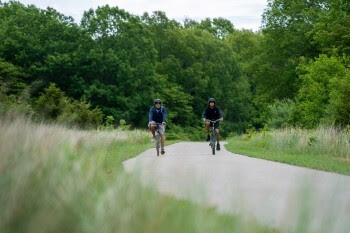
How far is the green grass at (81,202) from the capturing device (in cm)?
233

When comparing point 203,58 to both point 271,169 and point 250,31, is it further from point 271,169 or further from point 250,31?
point 271,169

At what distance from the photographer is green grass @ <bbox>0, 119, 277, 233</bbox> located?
2.33 meters

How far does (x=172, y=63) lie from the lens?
245 feet

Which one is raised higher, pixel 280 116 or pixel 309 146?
pixel 309 146

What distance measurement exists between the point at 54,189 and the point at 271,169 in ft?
34.9

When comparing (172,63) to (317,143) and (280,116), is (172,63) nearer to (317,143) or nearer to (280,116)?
(280,116)

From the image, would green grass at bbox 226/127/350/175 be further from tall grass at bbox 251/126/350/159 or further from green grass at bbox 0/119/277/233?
green grass at bbox 0/119/277/233

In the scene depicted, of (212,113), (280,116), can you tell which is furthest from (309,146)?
(280,116)

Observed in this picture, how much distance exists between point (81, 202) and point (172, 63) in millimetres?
72097

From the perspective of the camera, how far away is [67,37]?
65250 millimetres

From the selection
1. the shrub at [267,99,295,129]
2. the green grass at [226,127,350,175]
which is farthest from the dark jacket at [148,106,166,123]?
the shrub at [267,99,295,129]

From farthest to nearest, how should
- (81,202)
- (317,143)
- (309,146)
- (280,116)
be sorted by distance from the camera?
(280,116), (309,146), (317,143), (81,202)

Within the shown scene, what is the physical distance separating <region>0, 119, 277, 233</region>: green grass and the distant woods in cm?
3034

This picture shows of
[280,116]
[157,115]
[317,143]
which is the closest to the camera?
[157,115]
